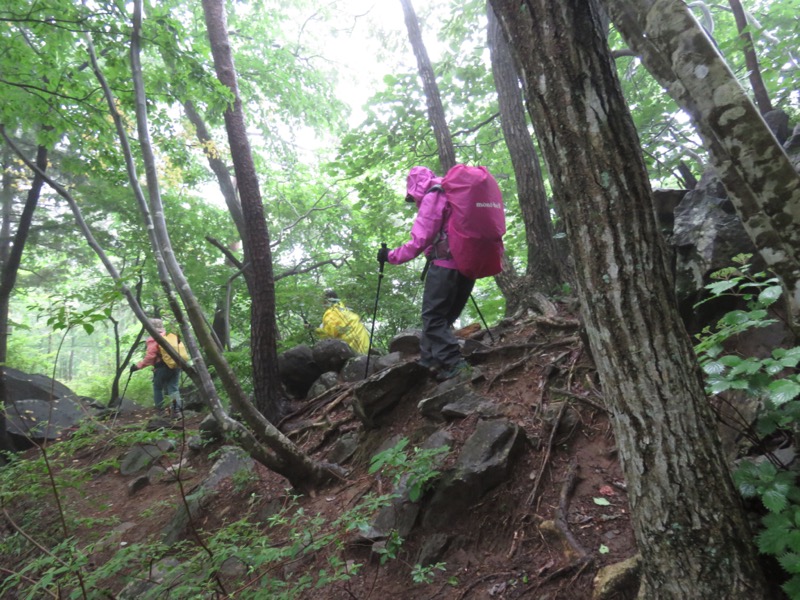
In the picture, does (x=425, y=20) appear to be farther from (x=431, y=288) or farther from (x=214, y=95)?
(x=431, y=288)

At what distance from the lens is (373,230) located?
32.4 feet

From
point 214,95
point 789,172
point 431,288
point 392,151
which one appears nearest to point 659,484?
point 789,172

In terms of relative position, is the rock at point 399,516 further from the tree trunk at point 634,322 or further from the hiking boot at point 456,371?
the tree trunk at point 634,322

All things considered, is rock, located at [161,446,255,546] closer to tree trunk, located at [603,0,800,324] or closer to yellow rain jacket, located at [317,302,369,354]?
yellow rain jacket, located at [317,302,369,354]

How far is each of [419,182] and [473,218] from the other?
30.2 inches

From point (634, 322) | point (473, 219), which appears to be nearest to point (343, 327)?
point (473, 219)

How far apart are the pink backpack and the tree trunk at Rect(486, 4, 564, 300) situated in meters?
2.04

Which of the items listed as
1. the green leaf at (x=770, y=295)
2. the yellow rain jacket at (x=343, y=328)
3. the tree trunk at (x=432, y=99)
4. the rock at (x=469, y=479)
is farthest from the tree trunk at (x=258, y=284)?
the green leaf at (x=770, y=295)

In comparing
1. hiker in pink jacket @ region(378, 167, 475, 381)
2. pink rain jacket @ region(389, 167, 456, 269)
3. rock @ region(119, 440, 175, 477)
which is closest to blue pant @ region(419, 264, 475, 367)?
hiker in pink jacket @ region(378, 167, 475, 381)

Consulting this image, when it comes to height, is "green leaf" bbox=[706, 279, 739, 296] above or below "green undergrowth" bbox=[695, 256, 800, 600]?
above

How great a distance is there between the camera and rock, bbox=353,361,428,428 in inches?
176

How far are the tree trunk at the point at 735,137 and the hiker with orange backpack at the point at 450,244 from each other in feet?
6.78

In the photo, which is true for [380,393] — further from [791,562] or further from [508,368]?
[791,562]

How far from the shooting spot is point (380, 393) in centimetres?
447
